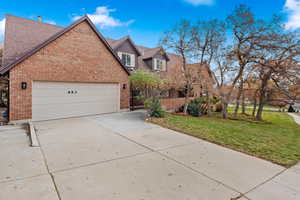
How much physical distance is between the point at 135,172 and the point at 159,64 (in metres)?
14.2

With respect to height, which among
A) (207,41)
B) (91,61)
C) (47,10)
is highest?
(47,10)

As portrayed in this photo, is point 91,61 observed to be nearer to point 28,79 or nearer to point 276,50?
point 28,79

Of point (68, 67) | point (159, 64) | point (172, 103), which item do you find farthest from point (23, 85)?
point (159, 64)

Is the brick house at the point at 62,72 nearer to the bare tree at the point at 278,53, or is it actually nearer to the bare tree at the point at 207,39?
the bare tree at the point at 207,39

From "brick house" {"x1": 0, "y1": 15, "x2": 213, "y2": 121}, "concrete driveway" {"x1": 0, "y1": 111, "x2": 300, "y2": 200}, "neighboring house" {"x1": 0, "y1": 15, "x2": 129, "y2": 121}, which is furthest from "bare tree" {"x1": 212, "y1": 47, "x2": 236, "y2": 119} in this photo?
"concrete driveway" {"x1": 0, "y1": 111, "x2": 300, "y2": 200}

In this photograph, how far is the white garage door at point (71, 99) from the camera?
8598mm

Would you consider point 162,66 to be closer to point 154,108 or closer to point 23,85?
point 154,108

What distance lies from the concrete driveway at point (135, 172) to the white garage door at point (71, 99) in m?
3.34

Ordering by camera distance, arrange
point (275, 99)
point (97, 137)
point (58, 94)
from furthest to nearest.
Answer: point (275, 99), point (58, 94), point (97, 137)

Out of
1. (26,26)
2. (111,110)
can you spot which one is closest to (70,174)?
(111,110)

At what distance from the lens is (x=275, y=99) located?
13320 mm

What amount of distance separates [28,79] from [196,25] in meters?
10.2

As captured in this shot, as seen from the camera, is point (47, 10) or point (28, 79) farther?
point (47, 10)

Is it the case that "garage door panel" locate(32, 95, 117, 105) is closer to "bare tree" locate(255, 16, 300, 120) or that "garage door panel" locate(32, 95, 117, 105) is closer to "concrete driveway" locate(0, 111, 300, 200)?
"concrete driveway" locate(0, 111, 300, 200)
